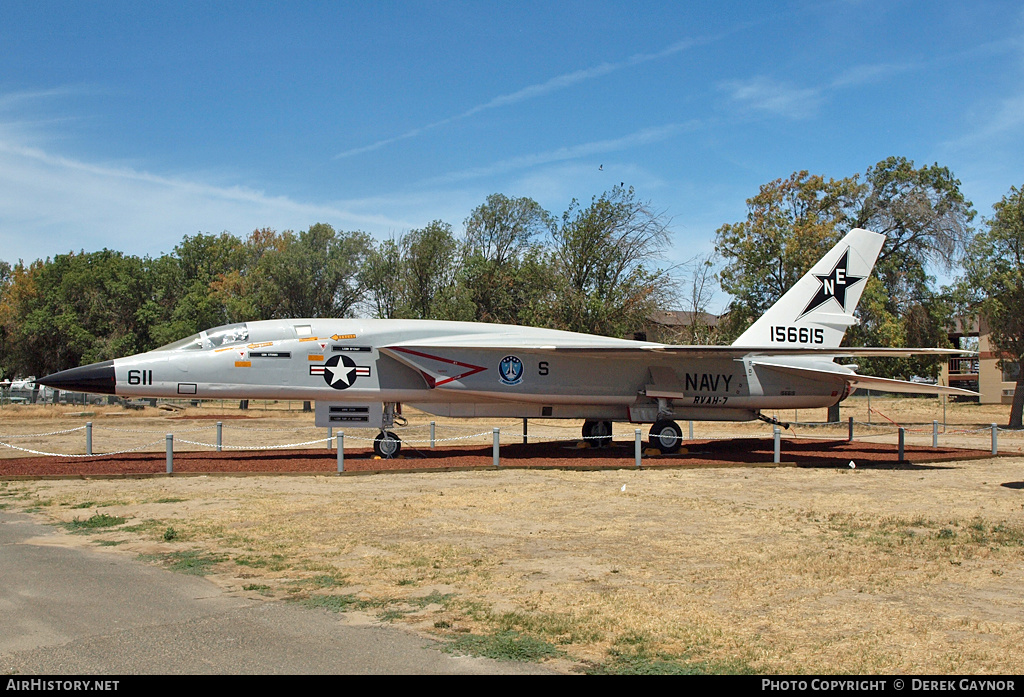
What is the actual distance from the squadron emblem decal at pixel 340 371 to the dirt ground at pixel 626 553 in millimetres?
3013

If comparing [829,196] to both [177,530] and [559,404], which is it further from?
[177,530]

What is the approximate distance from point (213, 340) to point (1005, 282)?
2930cm

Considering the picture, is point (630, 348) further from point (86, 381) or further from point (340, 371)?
point (86, 381)

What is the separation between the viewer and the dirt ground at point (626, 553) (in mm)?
5355

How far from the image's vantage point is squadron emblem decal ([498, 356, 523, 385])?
1780cm

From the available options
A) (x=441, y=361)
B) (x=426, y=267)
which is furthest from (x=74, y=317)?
(x=441, y=361)

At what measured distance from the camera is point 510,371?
17844 mm

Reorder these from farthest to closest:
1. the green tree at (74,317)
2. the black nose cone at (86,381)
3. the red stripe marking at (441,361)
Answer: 1. the green tree at (74,317)
2. the red stripe marking at (441,361)
3. the black nose cone at (86,381)

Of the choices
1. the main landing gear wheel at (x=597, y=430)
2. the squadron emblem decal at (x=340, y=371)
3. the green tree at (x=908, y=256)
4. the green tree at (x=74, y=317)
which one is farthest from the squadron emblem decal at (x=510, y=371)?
the green tree at (x=74, y=317)

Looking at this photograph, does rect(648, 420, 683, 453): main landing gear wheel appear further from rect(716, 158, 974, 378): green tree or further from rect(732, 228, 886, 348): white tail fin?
rect(716, 158, 974, 378): green tree

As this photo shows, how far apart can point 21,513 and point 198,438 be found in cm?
1526

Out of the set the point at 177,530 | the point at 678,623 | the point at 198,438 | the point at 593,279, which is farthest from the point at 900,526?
the point at 593,279

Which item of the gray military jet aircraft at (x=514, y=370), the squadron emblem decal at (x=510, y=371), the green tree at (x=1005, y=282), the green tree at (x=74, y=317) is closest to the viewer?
the gray military jet aircraft at (x=514, y=370)

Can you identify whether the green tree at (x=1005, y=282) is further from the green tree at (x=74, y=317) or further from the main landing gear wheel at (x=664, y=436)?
the green tree at (x=74, y=317)
